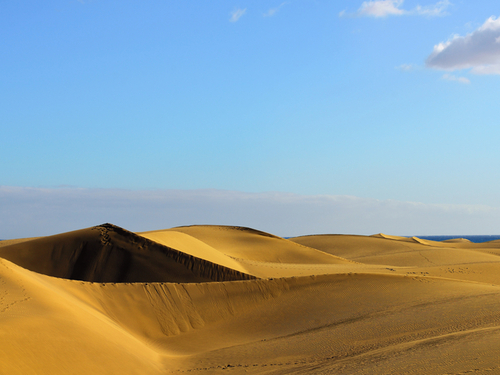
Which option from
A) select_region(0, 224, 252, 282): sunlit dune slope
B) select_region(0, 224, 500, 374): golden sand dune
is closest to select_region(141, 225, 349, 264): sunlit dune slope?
select_region(0, 224, 252, 282): sunlit dune slope

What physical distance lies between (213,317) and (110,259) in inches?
282

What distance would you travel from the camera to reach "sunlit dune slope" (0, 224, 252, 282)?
16.5 metres

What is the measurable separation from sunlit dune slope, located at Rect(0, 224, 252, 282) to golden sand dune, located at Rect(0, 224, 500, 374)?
5 cm

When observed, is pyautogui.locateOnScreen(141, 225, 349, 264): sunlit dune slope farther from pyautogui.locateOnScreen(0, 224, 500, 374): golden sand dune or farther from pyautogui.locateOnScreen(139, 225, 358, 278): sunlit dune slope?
pyautogui.locateOnScreen(0, 224, 500, 374): golden sand dune

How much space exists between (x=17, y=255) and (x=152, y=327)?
10434mm

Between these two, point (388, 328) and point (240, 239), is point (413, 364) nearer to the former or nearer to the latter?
point (388, 328)

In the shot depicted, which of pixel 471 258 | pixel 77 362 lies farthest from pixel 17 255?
pixel 471 258

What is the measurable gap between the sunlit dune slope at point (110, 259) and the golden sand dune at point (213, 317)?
1.8 inches

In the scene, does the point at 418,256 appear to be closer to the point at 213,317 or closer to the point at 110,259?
the point at 110,259

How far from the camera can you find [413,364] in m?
5.92

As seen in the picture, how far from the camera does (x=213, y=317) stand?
1184 cm

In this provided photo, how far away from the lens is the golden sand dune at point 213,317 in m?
6.31

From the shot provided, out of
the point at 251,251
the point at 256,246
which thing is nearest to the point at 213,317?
the point at 251,251

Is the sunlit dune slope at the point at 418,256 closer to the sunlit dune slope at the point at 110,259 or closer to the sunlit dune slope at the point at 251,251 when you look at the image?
the sunlit dune slope at the point at 251,251
